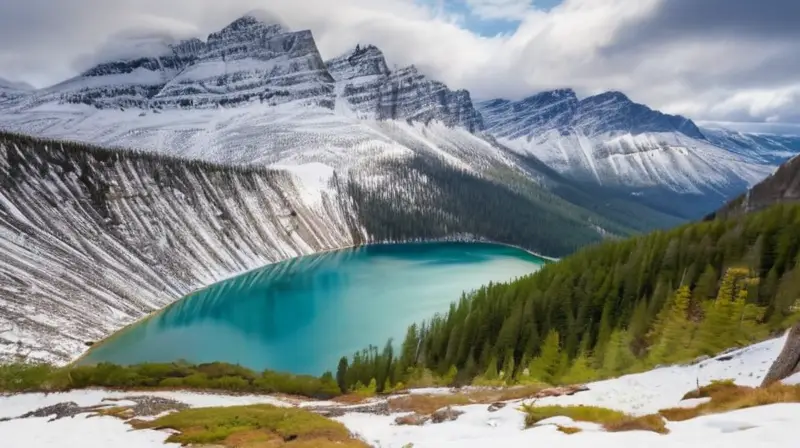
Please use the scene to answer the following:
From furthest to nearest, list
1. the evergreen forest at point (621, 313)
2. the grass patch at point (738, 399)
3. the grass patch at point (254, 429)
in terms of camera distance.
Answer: the evergreen forest at point (621, 313) < the grass patch at point (254, 429) < the grass patch at point (738, 399)

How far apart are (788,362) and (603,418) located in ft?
24.5

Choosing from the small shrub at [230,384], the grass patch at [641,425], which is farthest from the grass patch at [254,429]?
the small shrub at [230,384]

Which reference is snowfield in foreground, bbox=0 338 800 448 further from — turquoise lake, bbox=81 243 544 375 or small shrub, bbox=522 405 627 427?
turquoise lake, bbox=81 243 544 375

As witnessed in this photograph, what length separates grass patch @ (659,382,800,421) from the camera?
13.4m

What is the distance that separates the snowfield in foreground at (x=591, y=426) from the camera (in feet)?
38.4

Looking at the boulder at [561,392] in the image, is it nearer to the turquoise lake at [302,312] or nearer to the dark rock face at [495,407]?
the dark rock face at [495,407]

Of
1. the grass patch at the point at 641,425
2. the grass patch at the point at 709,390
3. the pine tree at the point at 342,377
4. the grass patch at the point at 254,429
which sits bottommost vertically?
the pine tree at the point at 342,377

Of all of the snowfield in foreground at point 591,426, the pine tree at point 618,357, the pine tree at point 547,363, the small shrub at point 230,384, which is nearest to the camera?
the snowfield in foreground at point 591,426

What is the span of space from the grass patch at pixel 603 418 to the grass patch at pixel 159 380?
3087 centimetres

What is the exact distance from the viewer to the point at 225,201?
14638 centimetres

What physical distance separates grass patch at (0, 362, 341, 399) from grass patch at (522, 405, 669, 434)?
30.9 m

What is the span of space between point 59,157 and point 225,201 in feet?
146

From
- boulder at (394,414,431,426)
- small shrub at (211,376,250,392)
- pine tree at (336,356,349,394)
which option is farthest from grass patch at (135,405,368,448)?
pine tree at (336,356,349,394)

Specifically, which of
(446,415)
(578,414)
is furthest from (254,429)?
(578,414)
